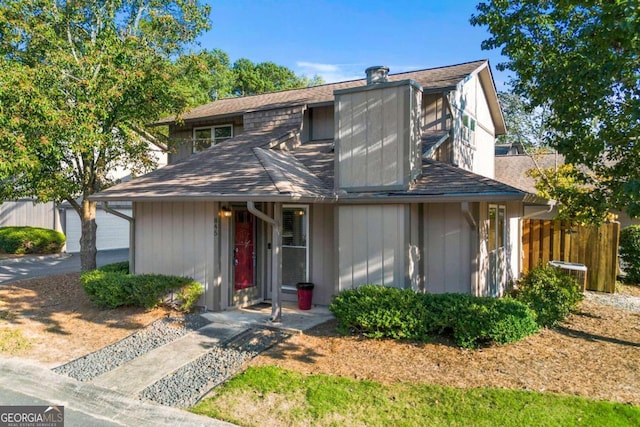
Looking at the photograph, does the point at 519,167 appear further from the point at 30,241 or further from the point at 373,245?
the point at 30,241

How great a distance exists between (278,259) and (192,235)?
2397 mm

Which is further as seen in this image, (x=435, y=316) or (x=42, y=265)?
(x=42, y=265)

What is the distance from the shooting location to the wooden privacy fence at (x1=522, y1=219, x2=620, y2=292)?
1170 centimetres

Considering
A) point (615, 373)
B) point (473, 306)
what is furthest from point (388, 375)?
point (615, 373)

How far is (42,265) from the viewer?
16938mm

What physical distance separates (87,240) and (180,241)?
16.4 ft

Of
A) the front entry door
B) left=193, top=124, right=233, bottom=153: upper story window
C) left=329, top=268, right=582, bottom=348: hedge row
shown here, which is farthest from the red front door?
left=193, top=124, right=233, bottom=153: upper story window

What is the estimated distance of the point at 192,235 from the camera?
916cm

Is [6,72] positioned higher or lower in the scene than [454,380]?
higher

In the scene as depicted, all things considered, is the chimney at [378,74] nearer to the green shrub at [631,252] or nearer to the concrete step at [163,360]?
the concrete step at [163,360]

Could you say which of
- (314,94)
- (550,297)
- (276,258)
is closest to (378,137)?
(276,258)

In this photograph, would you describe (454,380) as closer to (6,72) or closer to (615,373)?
(615,373)

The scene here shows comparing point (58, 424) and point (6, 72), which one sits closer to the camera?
point (58, 424)

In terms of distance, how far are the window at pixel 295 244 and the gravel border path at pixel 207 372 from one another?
250cm
